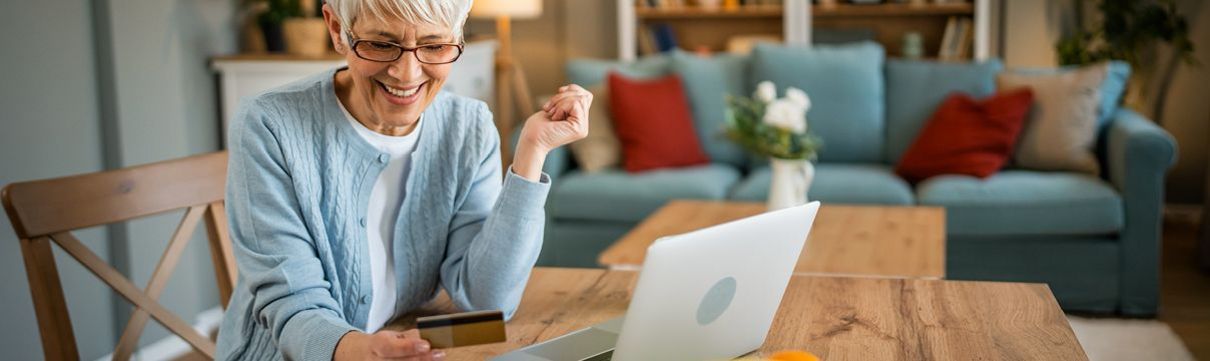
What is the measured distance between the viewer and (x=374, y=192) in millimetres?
1525

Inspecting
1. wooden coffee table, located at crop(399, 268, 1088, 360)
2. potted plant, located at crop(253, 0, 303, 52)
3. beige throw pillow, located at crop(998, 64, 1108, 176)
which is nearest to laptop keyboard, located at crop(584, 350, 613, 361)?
wooden coffee table, located at crop(399, 268, 1088, 360)

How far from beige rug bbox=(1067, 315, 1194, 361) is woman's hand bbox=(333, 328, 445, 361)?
2540 mm

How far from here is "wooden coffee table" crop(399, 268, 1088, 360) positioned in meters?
1.32

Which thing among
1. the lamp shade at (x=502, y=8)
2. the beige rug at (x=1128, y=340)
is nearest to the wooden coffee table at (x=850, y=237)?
the beige rug at (x=1128, y=340)

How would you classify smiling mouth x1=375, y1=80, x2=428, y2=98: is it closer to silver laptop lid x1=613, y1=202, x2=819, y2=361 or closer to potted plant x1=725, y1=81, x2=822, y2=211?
silver laptop lid x1=613, y1=202, x2=819, y2=361

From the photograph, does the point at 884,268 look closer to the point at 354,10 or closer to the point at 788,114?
the point at 788,114

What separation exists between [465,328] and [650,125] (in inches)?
125

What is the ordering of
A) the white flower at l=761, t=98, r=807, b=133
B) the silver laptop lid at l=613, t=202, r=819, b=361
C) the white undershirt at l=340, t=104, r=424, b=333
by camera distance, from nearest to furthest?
1. the silver laptop lid at l=613, t=202, r=819, b=361
2. the white undershirt at l=340, t=104, r=424, b=333
3. the white flower at l=761, t=98, r=807, b=133

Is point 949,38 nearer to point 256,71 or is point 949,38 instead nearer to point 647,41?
point 647,41

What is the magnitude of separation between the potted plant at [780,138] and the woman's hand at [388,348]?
2153 mm

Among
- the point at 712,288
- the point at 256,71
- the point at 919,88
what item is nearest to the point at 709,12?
the point at 919,88

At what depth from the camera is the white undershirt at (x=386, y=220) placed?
4.99ft

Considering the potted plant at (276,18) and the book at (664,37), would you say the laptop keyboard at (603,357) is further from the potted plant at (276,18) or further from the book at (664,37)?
the book at (664,37)

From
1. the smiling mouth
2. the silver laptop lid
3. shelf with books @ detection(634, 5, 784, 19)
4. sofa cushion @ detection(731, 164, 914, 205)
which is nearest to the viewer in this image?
the silver laptop lid
